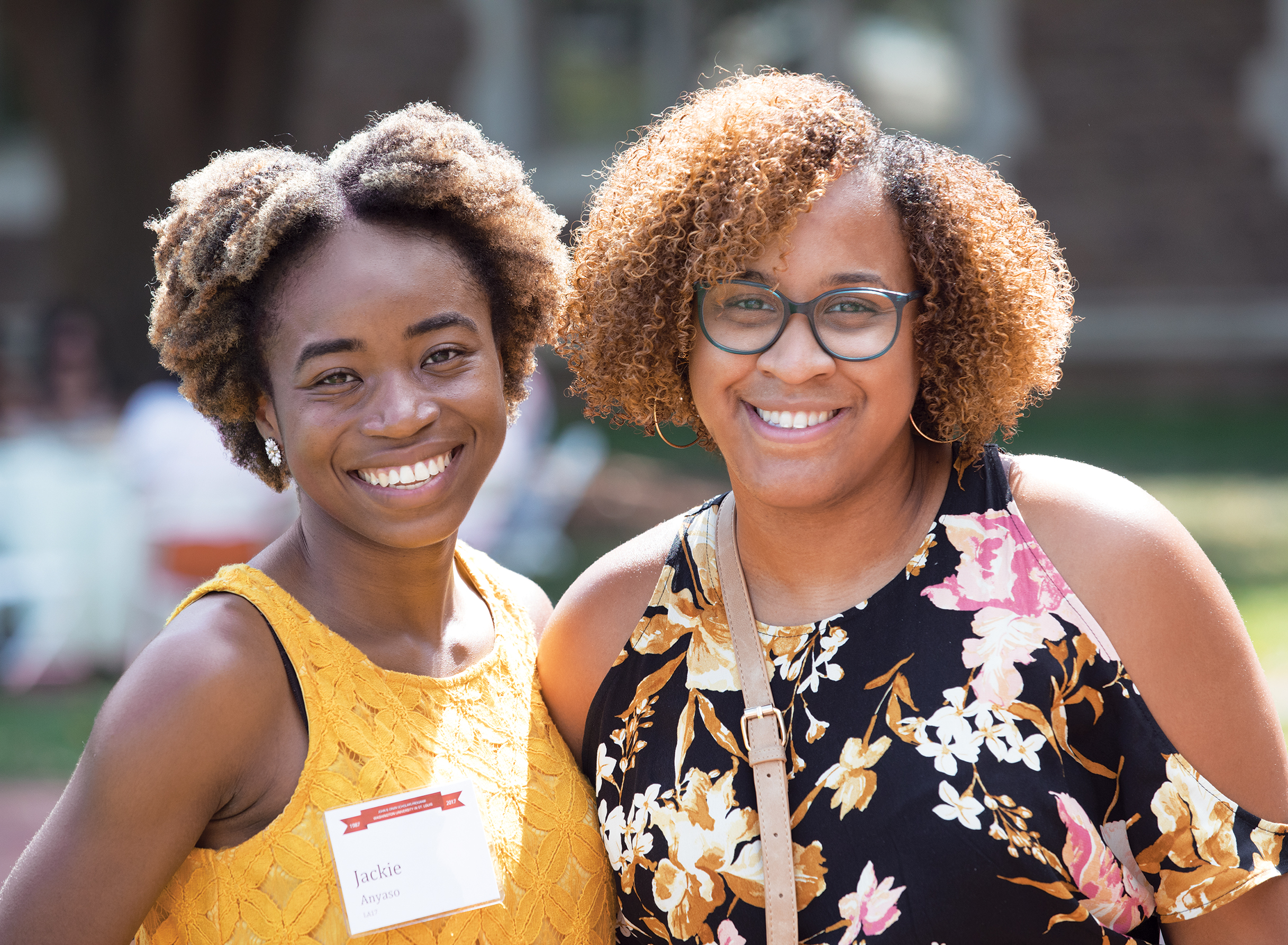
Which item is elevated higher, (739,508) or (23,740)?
(739,508)

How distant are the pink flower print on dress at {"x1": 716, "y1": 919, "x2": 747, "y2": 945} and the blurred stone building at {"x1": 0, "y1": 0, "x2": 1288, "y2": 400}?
9.35 meters

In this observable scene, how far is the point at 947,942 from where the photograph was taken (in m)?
2.12

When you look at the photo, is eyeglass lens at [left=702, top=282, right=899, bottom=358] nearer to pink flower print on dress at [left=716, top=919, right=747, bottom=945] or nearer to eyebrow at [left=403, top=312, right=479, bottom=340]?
eyebrow at [left=403, top=312, right=479, bottom=340]

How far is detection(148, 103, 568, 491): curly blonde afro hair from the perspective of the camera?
7.72 feet

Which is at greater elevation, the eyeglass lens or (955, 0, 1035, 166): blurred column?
(955, 0, 1035, 166): blurred column

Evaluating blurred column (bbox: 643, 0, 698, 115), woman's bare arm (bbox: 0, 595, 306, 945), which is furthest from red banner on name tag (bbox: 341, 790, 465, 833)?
blurred column (bbox: 643, 0, 698, 115)

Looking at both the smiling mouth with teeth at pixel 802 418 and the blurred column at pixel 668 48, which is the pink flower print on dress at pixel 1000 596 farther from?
the blurred column at pixel 668 48

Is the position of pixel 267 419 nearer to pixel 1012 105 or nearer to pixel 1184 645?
pixel 1184 645

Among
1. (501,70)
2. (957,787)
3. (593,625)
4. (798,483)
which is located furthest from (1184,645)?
(501,70)

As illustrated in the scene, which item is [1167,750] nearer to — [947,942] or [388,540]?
[947,942]

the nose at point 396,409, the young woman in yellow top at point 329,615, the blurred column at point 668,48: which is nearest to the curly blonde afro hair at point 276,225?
the young woman in yellow top at point 329,615

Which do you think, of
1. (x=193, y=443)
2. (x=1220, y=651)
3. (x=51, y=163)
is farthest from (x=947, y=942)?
(x=51, y=163)

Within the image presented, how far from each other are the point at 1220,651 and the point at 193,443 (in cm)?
562

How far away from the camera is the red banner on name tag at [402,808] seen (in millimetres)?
2160
